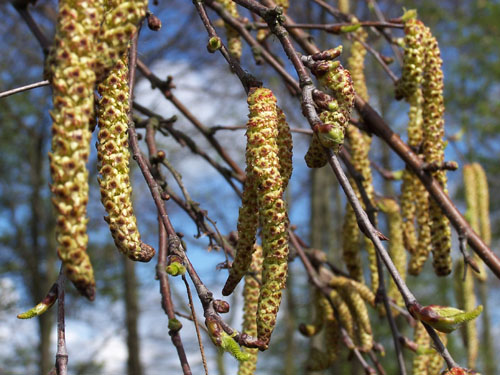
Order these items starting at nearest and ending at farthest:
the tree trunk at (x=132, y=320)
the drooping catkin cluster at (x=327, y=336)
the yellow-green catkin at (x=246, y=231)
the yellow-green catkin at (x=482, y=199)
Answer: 1. the yellow-green catkin at (x=246, y=231)
2. the drooping catkin cluster at (x=327, y=336)
3. the yellow-green catkin at (x=482, y=199)
4. the tree trunk at (x=132, y=320)

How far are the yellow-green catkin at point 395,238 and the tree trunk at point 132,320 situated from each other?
4.45 meters

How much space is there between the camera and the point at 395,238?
2.10 m

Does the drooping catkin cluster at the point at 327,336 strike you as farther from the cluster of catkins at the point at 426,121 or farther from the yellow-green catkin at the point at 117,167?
the yellow-green catkin at the point at 117,167

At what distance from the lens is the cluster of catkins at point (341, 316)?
→ 1927mm

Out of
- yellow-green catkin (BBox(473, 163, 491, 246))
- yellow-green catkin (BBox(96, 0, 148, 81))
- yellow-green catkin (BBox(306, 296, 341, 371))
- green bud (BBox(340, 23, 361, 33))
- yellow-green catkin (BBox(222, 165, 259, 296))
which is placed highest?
green bud (BBox(340, 23, 361, 33))

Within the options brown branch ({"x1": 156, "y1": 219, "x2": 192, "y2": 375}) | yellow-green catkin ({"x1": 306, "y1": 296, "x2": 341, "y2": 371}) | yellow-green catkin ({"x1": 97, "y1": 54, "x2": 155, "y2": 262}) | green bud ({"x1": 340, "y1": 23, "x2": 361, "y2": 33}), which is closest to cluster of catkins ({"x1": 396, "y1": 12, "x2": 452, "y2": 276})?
green bud ({"x1": 340, "y1": 23, "x2": 361, "y2": 33})

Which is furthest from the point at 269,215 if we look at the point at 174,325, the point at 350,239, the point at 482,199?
the point at 482,199

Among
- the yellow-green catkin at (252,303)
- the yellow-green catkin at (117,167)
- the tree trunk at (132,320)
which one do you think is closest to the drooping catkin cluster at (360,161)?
the yellow-green catkin at (252,303)

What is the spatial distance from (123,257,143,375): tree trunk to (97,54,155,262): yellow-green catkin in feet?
17.4

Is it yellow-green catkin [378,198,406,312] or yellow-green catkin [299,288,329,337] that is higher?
yellow-green catkin [378,198,406,312]

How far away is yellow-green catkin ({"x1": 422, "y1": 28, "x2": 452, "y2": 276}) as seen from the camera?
161cm

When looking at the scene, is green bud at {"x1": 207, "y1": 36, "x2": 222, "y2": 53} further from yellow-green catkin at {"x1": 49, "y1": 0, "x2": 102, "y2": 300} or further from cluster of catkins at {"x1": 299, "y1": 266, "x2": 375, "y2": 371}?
cluster of catkins at {"x1": 299, "y1": 266, "x2": 375, "y2": 371}

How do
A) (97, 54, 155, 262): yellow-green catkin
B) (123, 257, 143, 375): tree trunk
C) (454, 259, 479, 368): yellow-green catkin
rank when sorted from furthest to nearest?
1. (123, 257, 143, 375): tree trunk
2. (454, 259, 479, 368): yellow-green catkin
3. (97, 54, 155, 262): yellow-green catkin

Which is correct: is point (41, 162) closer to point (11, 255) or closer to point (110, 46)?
point (11, 255)
